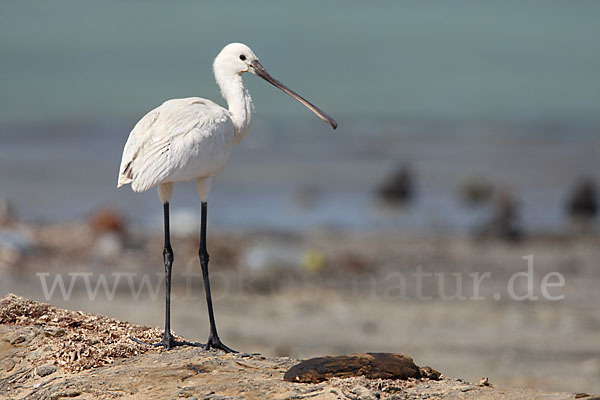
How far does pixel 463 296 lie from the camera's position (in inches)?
468

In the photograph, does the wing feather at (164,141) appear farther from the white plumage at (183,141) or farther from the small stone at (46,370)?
the small stone at (46,370)

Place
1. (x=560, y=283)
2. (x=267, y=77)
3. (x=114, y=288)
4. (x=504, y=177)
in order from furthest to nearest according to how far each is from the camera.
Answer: (x=504, y=177) < (x=560, y=283) < (x=114, y=288) < (x=267, y=77)

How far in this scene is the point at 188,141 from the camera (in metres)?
6.43

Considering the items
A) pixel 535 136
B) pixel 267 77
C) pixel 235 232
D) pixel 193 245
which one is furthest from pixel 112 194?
pixel 535 136

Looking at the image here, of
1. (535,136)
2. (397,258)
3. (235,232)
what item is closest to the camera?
(397,258)

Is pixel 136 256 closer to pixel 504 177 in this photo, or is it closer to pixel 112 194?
pixel 112 194

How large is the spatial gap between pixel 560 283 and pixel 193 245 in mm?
5031

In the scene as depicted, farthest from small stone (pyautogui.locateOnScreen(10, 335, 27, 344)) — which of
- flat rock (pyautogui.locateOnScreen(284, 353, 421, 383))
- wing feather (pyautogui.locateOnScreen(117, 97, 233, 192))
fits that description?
flat rock (pyautogui.locateOnScreen(284, 353, 421, 383))

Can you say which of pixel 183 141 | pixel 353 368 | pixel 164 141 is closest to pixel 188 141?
pixel 183 141

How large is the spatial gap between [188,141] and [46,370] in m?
1.75

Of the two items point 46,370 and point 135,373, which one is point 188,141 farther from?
point 46,370

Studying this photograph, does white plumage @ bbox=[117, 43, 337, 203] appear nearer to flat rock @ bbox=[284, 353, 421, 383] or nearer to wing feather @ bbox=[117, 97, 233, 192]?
wing feather @ bbox=[117, 97, 233, 192]

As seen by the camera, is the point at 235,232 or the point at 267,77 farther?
the point at 235,232

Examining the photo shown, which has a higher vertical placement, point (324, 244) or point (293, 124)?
point (293, 124)
